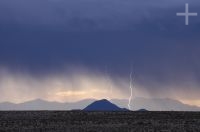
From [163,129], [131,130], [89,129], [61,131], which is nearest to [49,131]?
[61,131]

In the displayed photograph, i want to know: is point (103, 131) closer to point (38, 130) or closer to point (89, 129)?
point (89, 129)

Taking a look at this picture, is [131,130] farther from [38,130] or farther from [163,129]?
[38,130]

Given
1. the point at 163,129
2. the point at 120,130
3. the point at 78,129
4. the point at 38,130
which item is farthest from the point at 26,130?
the point at 163,129

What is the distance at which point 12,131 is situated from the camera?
63.3m

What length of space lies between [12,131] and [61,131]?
19.3 feet

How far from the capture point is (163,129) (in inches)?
2611

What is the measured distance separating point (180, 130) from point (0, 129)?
884 inches

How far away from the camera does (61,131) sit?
63.7m

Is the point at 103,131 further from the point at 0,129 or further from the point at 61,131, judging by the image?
the point at 0,129

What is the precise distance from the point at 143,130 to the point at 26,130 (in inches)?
567

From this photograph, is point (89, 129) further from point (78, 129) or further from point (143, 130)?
point (143, 130)

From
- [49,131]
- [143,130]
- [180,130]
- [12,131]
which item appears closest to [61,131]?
[49,131]

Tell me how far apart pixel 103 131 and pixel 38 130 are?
8199mm

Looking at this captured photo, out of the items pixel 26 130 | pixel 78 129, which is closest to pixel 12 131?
pixel 26 130
